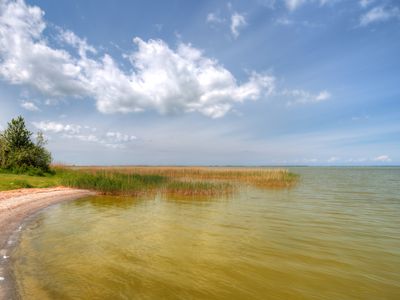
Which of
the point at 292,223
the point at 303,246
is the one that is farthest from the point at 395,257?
the point at 292,223

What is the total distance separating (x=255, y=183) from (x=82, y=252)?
24.1 meters

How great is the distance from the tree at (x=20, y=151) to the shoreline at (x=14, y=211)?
11084mm

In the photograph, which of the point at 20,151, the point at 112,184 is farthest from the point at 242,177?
the point at 20,151

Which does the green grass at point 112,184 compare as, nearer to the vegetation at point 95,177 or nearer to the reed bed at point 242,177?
the vegetation at point 95,177

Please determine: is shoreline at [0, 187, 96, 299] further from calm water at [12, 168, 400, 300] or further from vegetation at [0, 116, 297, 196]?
vegetation at [0, 116, 297, 196]

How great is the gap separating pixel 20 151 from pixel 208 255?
26689 mm

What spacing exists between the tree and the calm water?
1673cm

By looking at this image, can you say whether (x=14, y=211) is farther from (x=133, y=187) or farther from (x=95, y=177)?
(x=95, y=177)

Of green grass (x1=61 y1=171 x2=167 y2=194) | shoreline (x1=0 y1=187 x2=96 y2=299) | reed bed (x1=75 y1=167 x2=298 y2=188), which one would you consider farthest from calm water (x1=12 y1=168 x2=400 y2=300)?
reed bed (x1=75 y1=167 x2=298 y2=188)

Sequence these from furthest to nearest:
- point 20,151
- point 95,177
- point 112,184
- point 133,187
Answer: point 20,151 < point 95,177 < point 133,187 < point 112,184

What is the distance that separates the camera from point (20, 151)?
85.7 ft

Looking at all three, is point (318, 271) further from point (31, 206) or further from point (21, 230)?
point (31, 206)

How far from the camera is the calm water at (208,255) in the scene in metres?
5.25

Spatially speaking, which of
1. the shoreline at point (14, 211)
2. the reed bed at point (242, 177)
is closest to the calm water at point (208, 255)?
the shoreline at point (14, 211)
